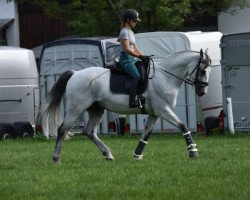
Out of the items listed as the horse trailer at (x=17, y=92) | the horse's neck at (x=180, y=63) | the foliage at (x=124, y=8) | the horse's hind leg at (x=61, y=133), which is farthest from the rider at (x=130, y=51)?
the foliage at (x=124, y=8)

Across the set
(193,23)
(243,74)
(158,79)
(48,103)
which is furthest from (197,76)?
(193,23)

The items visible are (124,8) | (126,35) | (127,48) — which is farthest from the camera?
(124,8)

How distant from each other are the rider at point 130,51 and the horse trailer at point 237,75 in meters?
9.72

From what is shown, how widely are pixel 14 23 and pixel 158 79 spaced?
1281 inches

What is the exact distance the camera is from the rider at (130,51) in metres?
17.7

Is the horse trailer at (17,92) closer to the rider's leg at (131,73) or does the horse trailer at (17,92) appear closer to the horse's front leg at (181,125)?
the rider's leg at (131,73)

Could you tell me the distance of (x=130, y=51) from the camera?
17703mm

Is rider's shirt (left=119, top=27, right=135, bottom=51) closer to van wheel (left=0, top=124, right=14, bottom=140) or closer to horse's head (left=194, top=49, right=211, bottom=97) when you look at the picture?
horse's head (left=194, top=49, right=211, bottom=97)

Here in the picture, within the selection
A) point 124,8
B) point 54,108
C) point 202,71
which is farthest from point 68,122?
A: point 124,8

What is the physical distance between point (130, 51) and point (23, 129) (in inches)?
523

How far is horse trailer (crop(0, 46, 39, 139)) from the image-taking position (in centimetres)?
3022

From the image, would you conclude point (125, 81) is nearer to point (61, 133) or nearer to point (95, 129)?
point (95, 129)

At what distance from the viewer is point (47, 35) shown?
166ft

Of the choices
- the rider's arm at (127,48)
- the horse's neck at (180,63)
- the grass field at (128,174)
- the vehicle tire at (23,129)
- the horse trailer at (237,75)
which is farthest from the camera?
the vehicle tire at (23,129)
